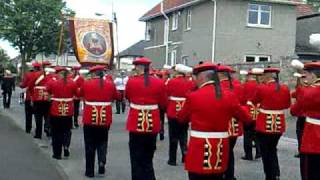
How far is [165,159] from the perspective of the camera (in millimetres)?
12406

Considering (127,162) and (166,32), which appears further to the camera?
(166,32)

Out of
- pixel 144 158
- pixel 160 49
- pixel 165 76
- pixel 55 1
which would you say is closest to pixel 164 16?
pixel 160 49

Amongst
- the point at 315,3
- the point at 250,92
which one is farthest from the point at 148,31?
the point at 250,92

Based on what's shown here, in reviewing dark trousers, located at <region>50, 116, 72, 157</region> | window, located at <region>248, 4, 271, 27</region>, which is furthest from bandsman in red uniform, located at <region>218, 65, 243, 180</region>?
window, located at <region>248, 4, 271, 27</region>

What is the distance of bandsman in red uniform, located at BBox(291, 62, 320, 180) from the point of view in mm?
6879

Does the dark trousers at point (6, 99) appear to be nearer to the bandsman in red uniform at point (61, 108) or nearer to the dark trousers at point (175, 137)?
the bandsman in red uniform at point (61, 108)

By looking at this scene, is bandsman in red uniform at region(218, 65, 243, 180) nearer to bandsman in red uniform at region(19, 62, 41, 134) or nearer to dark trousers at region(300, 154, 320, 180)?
dark trousers at region(300, 154, 320, 180)

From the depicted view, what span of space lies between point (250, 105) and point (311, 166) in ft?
15.4

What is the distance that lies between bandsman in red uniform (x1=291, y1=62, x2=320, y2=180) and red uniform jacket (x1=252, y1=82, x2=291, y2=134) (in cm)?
233

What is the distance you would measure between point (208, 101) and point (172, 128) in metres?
5.61

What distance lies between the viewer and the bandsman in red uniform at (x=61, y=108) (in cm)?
1192

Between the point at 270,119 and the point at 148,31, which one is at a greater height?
the point at 148,31

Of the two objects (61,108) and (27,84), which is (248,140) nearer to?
(61,108)

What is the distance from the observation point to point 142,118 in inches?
343
